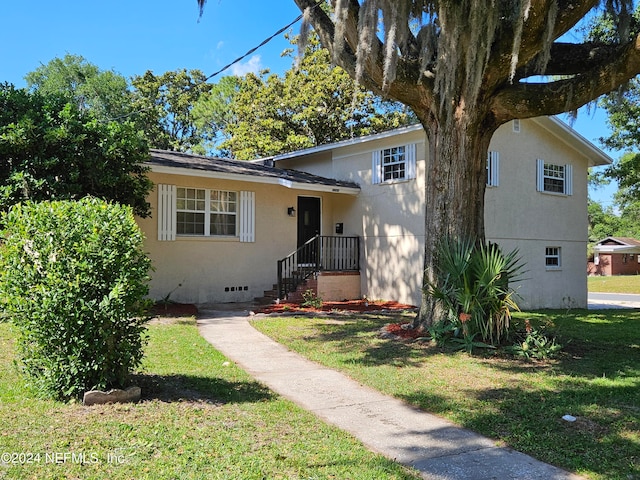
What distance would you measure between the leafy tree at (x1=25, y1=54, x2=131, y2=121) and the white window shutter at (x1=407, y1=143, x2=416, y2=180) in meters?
24.2

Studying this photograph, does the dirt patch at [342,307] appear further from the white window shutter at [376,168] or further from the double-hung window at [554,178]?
the double-hung window at [554,178]

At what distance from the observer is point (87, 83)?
107 feet

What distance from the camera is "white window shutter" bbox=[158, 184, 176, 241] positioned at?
40.4 feet

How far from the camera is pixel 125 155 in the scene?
980 centimetres

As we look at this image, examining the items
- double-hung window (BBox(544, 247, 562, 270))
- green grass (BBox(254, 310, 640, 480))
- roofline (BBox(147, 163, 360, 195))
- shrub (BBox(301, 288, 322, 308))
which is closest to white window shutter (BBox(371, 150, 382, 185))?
roofline (BBox(147, 163, 360, 195))

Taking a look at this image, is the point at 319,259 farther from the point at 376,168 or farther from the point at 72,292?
the point at 72,292

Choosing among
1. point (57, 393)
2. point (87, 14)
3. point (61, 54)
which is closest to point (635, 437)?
point (57, 393)

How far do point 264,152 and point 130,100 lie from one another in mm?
12213

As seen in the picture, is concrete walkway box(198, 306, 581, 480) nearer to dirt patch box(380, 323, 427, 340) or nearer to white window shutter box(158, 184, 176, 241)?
dirt patch box(380, 323, 427, 340)

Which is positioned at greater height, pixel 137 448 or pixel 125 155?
pixel 125 155

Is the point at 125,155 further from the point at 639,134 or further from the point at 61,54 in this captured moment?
the point at 61,54

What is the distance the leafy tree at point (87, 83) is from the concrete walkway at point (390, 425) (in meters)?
29.6

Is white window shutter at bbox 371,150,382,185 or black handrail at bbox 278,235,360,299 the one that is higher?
white window shutter at bbox 371,150,382,185

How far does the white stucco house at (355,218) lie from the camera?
12820mm
